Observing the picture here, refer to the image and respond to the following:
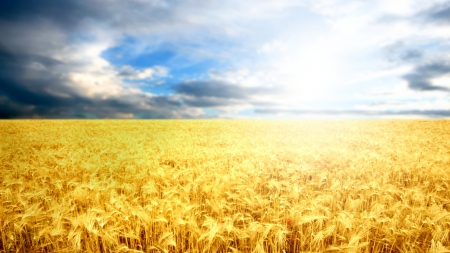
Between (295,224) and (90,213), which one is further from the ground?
(90,213)

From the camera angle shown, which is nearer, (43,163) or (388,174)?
(388,174)

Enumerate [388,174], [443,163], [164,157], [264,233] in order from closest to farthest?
[264,233], [388,174], [443,163], [164,157]

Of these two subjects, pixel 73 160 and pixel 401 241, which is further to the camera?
pixel 73 160

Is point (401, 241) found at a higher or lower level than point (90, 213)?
lower

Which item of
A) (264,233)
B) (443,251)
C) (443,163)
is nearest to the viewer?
(443,251)

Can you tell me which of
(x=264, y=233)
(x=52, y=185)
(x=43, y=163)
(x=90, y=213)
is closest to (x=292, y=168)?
(x=264, y=233)

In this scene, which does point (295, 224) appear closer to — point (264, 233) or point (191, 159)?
point (264, 233)

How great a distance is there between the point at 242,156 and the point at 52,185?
5.65 metres

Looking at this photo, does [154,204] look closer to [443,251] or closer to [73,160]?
[443,251]

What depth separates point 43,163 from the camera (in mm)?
7418

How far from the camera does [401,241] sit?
3.33m

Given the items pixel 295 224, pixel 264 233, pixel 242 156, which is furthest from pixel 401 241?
pixel 242 156

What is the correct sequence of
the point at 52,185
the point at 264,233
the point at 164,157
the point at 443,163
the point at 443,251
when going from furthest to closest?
the point at 164,157 < the point at 443,163 < the point at 52,185 < the point at 264,233 < the point at 443,251

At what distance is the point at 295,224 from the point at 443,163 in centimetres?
721
